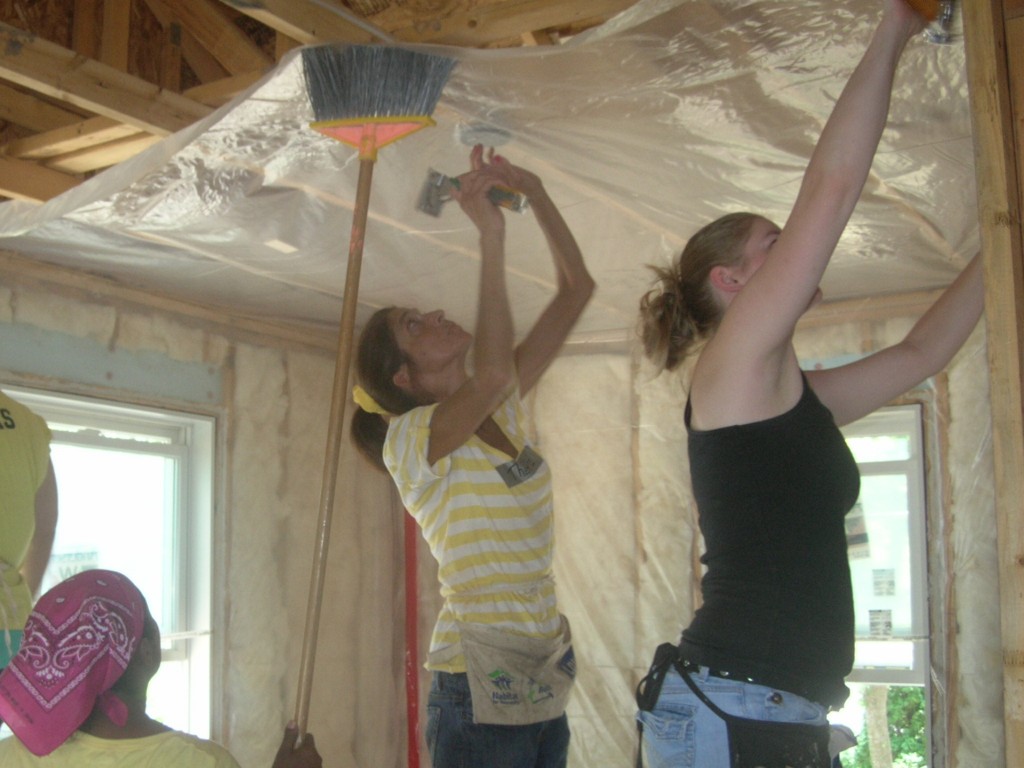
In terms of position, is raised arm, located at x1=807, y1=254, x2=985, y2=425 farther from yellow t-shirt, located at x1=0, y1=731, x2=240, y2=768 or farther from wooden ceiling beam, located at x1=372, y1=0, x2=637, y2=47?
yellow t-shirt, located at x1=0, y1=731, x2=240, y2=768

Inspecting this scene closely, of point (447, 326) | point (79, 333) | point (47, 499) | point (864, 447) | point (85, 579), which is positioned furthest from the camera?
point (864, 447)

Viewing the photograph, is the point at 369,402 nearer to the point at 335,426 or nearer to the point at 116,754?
the point at 335,426

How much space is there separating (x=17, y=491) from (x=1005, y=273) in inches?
73.2

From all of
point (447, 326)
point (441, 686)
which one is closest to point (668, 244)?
point (447, 326)

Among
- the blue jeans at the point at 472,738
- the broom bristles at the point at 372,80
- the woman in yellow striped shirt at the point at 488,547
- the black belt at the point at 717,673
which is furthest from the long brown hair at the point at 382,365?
the black belt at the point at 717,673

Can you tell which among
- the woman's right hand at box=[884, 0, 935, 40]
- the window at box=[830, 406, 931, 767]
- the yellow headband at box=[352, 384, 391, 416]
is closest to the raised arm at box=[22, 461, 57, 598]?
the yellow headband at box=[352, 384, 391, 416]

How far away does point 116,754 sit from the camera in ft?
5.47

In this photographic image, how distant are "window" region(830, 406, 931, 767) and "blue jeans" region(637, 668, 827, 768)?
2626 mm

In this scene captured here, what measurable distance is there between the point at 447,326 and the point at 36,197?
4.61 ft

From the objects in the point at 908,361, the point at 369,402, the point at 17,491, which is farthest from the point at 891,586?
the point at 17,491

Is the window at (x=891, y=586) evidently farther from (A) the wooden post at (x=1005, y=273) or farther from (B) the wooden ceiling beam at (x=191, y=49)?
(A) the wooden post at (x=1005, y=273)

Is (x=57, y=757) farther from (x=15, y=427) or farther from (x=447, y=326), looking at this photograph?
(x=447, y=326)

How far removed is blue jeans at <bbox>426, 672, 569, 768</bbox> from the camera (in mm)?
2094

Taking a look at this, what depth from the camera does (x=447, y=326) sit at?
2.54 m
